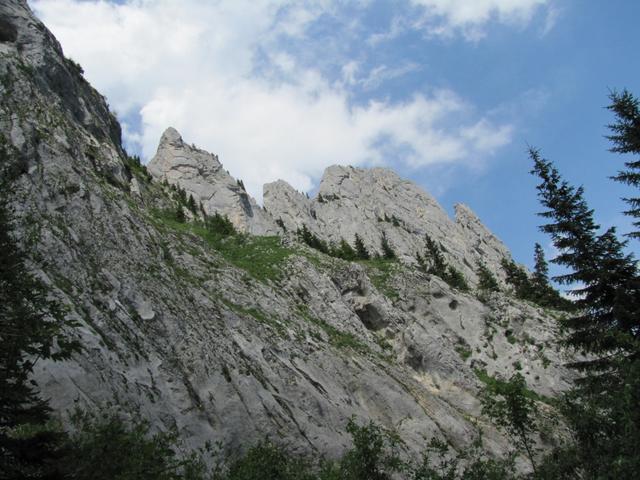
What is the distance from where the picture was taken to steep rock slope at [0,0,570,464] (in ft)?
76.7

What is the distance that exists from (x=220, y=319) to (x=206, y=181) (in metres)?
85.1

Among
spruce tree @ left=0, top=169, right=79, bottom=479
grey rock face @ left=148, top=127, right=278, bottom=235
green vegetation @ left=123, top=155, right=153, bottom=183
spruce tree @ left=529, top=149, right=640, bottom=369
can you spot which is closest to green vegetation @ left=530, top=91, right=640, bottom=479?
spruce tree @ left=529, top=149, right=640, bottom=369

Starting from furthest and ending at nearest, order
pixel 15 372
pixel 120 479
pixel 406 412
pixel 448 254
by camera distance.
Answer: pixel 448 254, pixel 406 412, pixel 120 479, pixel 15 372

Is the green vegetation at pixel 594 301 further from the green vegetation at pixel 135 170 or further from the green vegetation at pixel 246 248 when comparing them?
the green vegetation at pixel 135 170

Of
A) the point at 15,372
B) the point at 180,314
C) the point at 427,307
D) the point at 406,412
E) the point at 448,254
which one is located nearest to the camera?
the point at 15,372

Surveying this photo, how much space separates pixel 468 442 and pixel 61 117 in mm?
39353

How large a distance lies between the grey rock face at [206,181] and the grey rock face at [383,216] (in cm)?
2588

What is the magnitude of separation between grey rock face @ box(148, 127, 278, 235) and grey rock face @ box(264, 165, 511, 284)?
2588cm

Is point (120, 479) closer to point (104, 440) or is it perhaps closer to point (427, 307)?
point (104, 440)

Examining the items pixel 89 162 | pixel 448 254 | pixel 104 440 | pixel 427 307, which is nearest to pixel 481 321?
pixel 427 307

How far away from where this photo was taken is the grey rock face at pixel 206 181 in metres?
106

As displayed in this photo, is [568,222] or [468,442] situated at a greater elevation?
[568,222]

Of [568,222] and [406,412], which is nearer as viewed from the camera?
[568,222]

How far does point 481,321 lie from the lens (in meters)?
58.6
